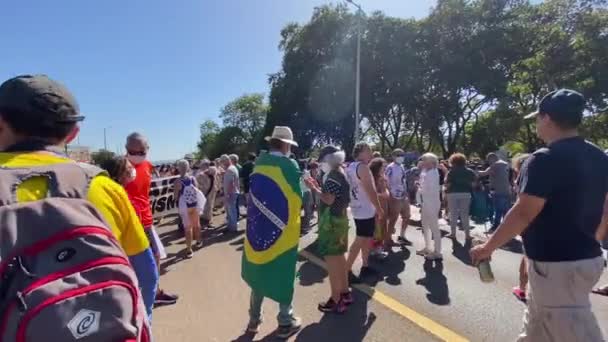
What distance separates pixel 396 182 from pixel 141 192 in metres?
4.49

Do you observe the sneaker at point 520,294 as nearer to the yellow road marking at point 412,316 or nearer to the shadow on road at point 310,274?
the yellow road marking at point 412,316

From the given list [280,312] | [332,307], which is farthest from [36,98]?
[332,307]

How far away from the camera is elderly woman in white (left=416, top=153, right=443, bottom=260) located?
5.98 meters

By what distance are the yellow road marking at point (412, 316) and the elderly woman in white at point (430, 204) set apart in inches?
66.7

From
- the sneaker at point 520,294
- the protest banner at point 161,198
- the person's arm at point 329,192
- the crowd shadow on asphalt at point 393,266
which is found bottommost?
the protest banner at point 161,198

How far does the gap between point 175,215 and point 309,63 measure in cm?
1879

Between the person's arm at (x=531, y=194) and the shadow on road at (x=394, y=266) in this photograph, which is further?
the shadow on road at (x=394, y=266)

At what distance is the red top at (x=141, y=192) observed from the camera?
4.02 meters

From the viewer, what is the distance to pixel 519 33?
73.0 ft

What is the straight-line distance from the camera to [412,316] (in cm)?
395

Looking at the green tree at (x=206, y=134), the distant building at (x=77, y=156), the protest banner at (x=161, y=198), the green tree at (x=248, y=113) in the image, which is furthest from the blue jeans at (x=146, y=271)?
the green tree at (x=206, y=134)

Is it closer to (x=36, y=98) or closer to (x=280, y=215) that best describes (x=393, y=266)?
(x=280, y=215)

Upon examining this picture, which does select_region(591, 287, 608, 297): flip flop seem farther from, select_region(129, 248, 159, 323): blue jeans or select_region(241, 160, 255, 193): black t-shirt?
select_region(241, 160, 255, 193): black t-shirt

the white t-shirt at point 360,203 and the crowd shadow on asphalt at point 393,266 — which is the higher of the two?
the white t-shirt at point 360,203
